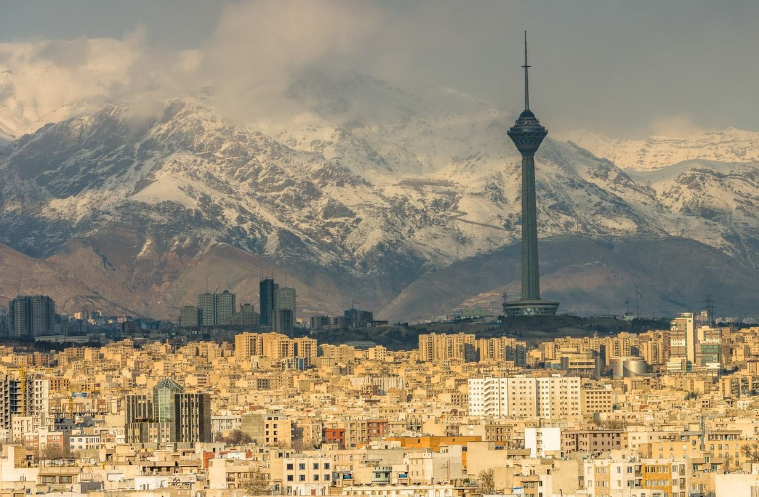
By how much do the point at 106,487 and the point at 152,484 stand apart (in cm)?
195

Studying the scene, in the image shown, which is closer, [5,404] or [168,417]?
[168,417]

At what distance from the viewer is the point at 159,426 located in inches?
6097

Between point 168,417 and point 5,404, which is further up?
point 5,404

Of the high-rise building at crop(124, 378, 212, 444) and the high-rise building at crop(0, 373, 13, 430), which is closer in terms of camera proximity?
the high-rise building at crop(124, 378, 212, 444)

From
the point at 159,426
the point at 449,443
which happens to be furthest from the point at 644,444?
the point at 159,426

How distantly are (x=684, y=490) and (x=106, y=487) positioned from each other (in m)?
17.1

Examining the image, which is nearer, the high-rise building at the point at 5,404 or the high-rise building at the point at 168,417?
the high-rise building at the point at 168,417

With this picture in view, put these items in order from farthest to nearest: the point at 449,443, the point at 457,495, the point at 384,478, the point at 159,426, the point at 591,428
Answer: the point at 159,426, the point at 591,428, the point at 449,443, the point at 384,478, the point at 457,495

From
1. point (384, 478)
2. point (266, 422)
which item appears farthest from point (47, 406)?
point (384, 478)

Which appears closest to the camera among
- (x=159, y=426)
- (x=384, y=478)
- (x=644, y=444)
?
(x=384, y=478)

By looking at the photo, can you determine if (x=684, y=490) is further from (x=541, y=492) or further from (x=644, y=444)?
(x=644, y=444)

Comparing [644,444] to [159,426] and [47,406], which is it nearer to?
[159,426]

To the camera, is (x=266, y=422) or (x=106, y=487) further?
(x=266, y=422)

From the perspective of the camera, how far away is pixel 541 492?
85688mm
